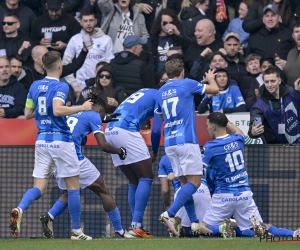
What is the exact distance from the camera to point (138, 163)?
13.8 metres

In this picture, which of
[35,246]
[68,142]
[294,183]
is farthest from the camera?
[294,183]

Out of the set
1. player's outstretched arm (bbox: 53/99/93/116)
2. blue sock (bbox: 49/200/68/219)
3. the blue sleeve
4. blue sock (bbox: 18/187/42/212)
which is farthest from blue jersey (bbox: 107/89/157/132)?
blue sock (bbox: 18/187/42/212)

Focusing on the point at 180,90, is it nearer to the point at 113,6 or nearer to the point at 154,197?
the point at 154,197

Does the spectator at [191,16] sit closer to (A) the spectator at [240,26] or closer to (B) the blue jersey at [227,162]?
(A) the spectator at [240,26]

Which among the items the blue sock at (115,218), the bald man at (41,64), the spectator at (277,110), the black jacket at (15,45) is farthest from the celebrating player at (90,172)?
the black jacket at (15,45)

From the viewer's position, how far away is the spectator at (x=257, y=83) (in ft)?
53.8

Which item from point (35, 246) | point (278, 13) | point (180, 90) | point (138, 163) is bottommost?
point (35, 246)

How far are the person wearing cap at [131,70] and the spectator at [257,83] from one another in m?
1.83

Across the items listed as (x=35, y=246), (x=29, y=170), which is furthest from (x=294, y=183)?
(x=35, y=246)

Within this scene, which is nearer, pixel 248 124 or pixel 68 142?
pixel 68 142

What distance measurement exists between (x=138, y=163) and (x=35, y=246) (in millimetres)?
2682

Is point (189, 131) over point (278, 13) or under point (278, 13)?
under

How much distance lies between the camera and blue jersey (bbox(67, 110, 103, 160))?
13352 millimetres

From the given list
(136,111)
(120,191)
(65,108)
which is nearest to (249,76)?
(120,191)
